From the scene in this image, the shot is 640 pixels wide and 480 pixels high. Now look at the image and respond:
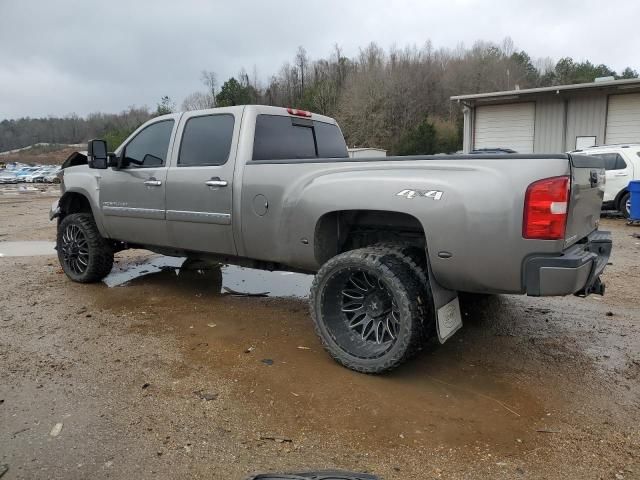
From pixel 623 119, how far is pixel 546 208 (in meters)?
19.9

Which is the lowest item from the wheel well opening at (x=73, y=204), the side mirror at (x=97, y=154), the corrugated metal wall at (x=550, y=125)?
the wheel well opening at (x=73, y=204)

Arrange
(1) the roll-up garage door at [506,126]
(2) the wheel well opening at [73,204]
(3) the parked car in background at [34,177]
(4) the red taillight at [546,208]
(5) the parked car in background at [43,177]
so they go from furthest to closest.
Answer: (5) the parked car in background at [43,177] < (3) the parked car in background at [34,177] < (1) the roll-up garage door at [506,126] < (2) the wheel well opening at [73,204] < (4) the red taillight at [546,208]

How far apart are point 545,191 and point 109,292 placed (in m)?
4.90

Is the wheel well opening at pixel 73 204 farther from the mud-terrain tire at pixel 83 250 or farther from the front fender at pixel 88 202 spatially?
the mud-terrain tire at pixel 83 250

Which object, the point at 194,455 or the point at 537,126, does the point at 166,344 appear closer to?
the point at 194,455

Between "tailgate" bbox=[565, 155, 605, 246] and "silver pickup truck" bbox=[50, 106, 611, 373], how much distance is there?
0.02m

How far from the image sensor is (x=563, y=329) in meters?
4.67

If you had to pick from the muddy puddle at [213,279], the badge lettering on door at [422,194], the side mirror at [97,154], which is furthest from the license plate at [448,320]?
the side mirror at [97,154]

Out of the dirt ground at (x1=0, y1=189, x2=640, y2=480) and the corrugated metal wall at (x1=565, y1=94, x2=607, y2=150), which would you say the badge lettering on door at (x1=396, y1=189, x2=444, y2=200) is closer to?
the dirt ground at (x1=0, y1=189, x2=640, y2=480)

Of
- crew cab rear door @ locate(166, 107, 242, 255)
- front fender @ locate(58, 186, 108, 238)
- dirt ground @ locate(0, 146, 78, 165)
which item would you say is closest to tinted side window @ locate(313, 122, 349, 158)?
crew cab rear door @ locate(166, 107, 242, 255)

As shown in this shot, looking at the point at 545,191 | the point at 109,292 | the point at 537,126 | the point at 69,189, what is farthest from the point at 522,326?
the point at 537,126

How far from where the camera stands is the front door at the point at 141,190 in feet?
17.0

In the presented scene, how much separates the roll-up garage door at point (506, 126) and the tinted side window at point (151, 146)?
62.3 feet

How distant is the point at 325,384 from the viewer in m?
3.53
